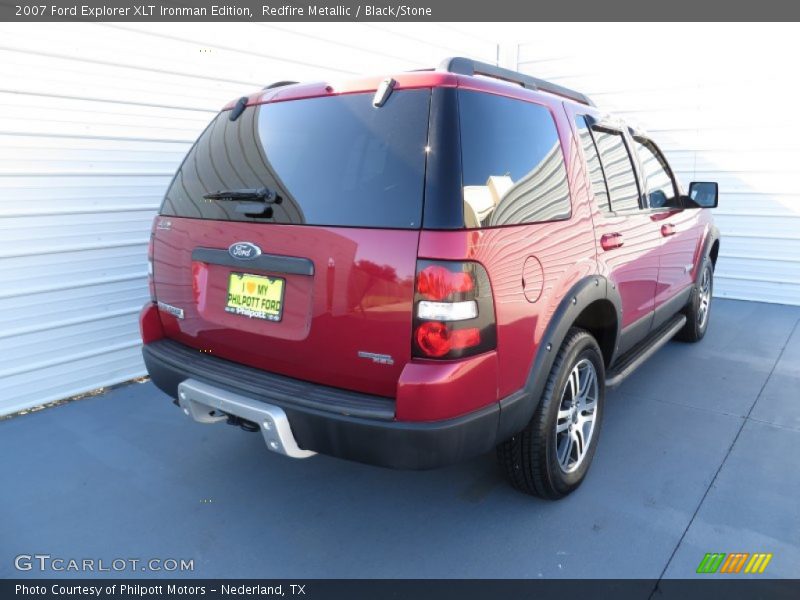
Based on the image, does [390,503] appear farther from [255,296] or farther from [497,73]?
[497,73]

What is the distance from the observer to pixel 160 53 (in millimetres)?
4090

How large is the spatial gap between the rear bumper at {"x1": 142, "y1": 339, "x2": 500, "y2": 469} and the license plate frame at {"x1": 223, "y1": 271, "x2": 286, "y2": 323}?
0.87 ft

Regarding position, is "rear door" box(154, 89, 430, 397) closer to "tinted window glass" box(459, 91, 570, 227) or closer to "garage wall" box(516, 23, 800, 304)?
"tinted window glass" box(459, 91, 570, 227)

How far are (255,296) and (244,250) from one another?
0.19m

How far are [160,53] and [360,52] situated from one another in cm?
217

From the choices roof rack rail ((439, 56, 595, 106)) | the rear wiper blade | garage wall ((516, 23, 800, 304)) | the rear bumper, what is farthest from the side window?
garage wall ((516, 23, 800, 304))

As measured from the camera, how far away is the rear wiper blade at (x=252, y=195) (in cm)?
215

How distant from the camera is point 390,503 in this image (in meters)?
2.66

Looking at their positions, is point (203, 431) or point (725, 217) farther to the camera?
point (725, 217)

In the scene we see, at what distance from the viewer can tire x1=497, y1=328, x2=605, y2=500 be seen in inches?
93.4

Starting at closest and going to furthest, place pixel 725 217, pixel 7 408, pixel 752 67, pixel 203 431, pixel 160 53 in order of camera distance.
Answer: pixel 203 431
pixel 7 408
pixel 160 53
pixel 752 67
pixel 725 217

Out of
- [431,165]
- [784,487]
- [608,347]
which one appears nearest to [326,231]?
[431,165]

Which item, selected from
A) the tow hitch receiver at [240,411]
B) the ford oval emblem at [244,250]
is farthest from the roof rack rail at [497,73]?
the tow hitch receiver at [240,411]

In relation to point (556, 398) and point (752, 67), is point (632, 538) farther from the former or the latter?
point (752, 67)
